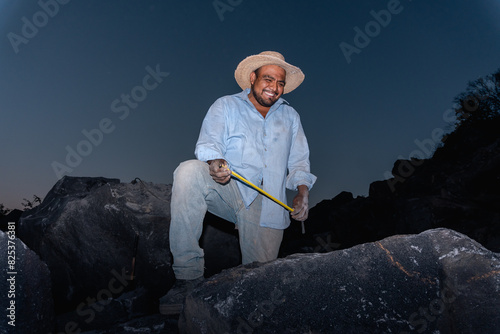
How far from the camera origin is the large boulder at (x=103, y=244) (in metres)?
3.47

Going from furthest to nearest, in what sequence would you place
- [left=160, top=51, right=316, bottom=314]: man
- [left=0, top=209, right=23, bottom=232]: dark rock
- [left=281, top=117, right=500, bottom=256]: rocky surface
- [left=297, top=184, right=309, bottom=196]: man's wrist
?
[left=0, top=209, right=23, bottom=232]: dark rock < [left=281, top=117, right=500, bottom=256]: rocky surface < [left=297, top=184, right=309, bottom=196]: man's wrist < [left=160, top=51, right=316, bottom=314]: man

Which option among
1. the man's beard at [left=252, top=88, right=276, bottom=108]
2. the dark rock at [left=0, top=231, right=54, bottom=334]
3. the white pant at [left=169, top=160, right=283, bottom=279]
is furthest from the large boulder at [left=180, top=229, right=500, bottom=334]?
the man's beard at [left=252, top=88, right=276, bottom=108]

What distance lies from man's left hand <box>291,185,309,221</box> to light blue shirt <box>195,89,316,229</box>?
0.26ft

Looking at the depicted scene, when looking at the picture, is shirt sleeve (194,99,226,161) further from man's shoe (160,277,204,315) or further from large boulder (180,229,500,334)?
large boulder (180,229,500,334)

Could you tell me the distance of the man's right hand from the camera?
8.48 feet

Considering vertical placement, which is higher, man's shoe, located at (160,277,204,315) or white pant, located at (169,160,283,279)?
white pant, located at (169,160,283,279)

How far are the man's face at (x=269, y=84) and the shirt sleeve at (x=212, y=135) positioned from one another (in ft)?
1.33

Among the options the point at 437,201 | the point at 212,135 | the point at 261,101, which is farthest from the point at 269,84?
the point at 437,201

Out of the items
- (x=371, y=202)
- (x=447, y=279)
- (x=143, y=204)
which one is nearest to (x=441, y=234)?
(x=447, y=279)

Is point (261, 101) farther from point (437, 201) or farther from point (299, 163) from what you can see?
point (437, 201)

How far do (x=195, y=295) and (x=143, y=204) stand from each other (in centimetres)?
241

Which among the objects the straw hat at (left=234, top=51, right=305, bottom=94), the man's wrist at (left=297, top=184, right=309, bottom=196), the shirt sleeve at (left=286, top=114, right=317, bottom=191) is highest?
the straw hat at (left=234, top=51, right=305, bottom=94)

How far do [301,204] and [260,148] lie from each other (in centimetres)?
66

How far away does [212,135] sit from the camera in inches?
116
